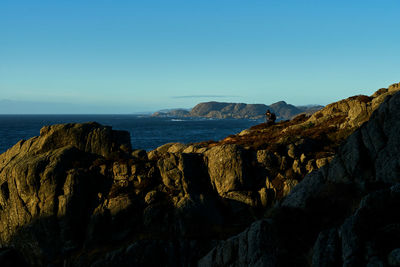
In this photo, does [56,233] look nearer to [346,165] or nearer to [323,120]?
[346,165]

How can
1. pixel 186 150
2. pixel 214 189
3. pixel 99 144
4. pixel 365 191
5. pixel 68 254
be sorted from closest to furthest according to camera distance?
pixel 365 191 → pixel 68 254 → pixel 214 189 → pixel 99 144 → pixel 186 150

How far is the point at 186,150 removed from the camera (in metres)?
37.2

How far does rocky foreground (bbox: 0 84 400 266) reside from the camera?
1680cm

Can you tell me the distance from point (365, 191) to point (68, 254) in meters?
23.9

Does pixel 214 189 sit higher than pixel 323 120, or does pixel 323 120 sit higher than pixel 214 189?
pixel 323 120

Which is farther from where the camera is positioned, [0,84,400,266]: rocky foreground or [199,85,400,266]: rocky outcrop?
[0,84,400,266]: rocky foreground

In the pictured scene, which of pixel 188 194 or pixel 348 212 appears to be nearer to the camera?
pixel 348 212

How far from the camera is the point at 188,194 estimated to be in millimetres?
28094

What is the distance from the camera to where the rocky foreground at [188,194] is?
661 inches

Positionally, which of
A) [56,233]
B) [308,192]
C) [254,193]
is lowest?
[56,233]

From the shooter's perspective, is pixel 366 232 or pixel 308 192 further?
pixel 308 192

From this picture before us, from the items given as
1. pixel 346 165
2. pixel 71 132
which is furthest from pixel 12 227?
pixel 346 165

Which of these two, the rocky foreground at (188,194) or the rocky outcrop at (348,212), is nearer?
the rocky outcrop at (348,212)

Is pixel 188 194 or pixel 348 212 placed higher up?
pixel 348 212
